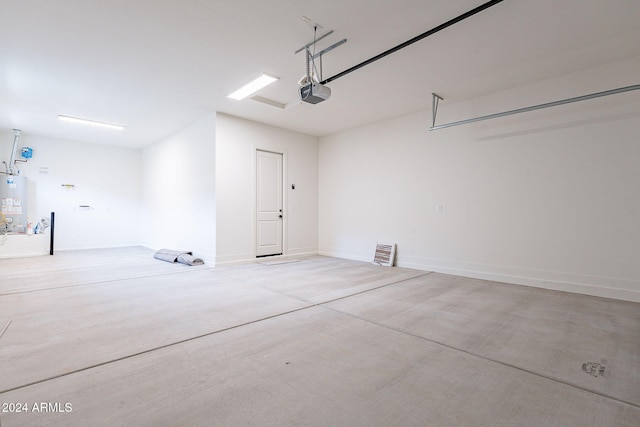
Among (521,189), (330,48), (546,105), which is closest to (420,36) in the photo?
(330,48)

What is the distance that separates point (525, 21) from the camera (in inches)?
123

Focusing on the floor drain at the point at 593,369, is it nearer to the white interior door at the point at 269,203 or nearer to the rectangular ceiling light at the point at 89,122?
the white interior door at the point at 269,203

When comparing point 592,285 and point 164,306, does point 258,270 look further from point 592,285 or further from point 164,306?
point 592,285

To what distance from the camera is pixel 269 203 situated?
22.5ft

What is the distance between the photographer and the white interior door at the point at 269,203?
6672 millimetres

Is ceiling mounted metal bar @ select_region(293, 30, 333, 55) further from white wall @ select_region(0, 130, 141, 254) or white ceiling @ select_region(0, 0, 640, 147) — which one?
white wall @ select_region(0, 130, 141, 254)

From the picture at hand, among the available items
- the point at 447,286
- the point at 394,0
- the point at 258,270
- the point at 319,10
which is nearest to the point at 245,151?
the point at 258,270

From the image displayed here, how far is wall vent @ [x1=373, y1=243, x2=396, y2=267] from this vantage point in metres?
6.12

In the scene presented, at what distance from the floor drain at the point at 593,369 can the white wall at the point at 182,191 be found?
549cm

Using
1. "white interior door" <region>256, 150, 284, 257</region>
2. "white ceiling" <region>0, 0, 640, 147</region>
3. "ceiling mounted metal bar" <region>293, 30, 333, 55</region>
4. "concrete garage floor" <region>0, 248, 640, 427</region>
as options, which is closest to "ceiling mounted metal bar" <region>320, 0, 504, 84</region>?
"white ceiling" <region>0, 0, 640, 147</region>

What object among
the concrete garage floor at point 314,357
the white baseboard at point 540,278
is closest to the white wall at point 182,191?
the concrete garage floor at point 314,357

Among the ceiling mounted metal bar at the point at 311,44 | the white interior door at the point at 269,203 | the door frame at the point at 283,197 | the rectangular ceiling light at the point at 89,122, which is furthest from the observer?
the white interior door at the point at 269,203

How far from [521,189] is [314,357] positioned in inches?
168

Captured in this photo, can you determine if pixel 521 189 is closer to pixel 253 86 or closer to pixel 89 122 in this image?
pixel 253 86
